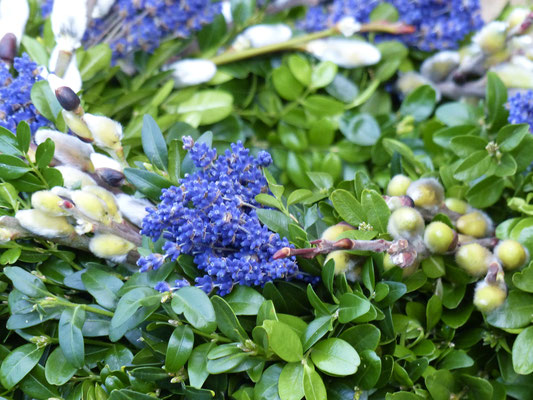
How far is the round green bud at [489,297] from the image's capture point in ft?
1.81

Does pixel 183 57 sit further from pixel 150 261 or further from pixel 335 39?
pixel 150 261

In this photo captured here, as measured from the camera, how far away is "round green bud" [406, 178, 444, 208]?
607 mm

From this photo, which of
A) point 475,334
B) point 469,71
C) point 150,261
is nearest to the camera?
point 150,261

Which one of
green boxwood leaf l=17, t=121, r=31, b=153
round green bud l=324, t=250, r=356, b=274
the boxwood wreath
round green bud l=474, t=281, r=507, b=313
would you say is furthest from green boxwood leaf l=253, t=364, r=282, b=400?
green boxwood leaf l=17, t=121, r=31, b=153

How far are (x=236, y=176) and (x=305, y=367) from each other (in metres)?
0.19

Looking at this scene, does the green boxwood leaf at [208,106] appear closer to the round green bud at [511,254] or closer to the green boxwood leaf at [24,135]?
the green boxwood leaf at [24,135]

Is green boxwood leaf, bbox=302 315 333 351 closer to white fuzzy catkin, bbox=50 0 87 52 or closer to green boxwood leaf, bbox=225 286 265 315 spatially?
green boxwood leaf, bbox=225 286 265 315

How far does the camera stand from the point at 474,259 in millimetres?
574

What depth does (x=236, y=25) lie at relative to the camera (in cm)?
90

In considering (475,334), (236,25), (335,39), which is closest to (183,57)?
(236,25)

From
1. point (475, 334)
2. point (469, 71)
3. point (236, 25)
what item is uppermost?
point (236, 25)

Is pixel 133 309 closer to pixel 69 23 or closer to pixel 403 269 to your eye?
pixel 403 269

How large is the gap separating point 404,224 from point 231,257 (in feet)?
0.56

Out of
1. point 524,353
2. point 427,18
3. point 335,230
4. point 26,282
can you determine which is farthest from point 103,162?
point 427,18
